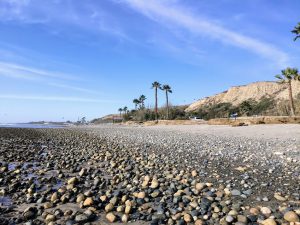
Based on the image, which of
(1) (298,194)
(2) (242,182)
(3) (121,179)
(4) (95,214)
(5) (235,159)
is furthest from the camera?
(5) (235,159)

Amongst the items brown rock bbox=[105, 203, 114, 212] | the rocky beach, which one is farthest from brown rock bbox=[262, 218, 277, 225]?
brown rock bbox=[105, 203, 114, 212]

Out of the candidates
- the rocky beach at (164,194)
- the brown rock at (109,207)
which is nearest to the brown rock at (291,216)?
the rocky beach at (164,194)

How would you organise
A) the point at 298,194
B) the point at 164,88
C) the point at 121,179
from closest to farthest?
the point at 298,194, the point at 121,179, the point at 164,88

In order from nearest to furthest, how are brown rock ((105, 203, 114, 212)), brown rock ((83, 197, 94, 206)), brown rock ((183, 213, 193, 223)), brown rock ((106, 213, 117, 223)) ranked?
1. brown rock ((183, 213, 193, 223))
2. brown rock ((106, 213, 117, 223))
3. brown rock ((105, 203, 114, 212))
4. brown rock ((83, 197, 94, 206))

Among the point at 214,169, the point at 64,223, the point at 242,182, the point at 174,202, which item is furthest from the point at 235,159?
the point at 64,223

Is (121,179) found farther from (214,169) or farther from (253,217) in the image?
(253,217)

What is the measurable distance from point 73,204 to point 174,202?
2.32m

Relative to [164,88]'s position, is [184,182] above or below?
below

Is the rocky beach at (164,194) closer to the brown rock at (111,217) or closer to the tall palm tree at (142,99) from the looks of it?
the brown rock at (111,217)

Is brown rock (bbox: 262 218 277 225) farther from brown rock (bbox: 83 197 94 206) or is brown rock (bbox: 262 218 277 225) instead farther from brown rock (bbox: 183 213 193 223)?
brown rock (bbox: 83 197 94 206)

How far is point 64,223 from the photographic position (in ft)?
18.2

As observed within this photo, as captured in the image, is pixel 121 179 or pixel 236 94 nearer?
pixel 121 179

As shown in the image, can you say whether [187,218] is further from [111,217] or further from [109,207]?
[109,207]

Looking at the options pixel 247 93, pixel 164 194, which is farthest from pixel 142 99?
pixel 164 194
